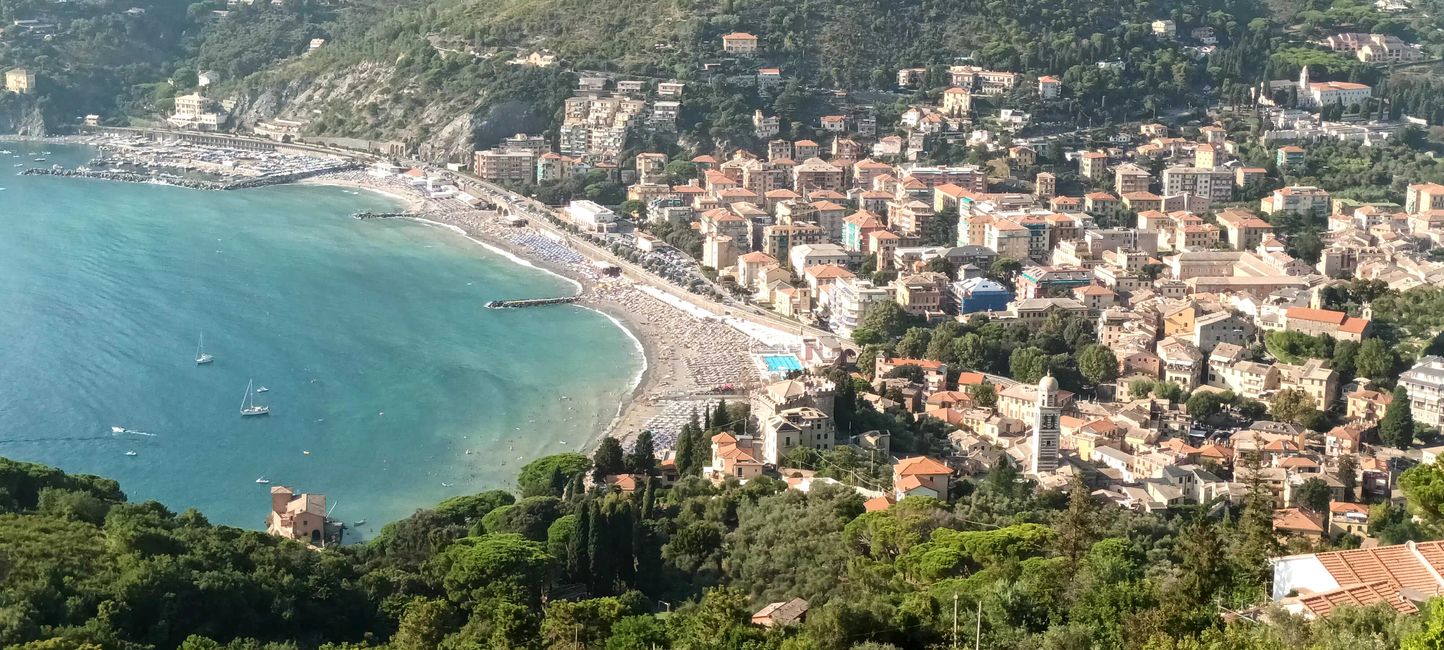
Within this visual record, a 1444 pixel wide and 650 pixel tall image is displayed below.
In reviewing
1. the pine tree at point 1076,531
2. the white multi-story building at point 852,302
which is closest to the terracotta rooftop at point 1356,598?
the pine tree at point 1076,531

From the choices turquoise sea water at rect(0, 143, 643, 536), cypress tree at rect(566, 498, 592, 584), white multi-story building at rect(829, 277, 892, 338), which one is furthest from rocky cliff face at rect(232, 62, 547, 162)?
cypress tree at rect(566, 498, 592, 584)

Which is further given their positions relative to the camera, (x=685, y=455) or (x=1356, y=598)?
(x=685, y=455)

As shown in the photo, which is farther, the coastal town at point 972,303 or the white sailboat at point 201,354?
the white sailboat at point 201,354

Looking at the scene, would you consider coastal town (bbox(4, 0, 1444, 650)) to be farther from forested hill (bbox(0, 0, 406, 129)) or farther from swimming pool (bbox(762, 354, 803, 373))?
forested hill (bbox(0, 0, 406, 129))

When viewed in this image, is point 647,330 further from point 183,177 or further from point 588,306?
point 183,177

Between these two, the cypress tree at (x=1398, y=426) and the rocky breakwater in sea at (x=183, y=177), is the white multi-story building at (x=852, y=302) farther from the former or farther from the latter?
the rocky breakwater in sea at (x=183, y=177)

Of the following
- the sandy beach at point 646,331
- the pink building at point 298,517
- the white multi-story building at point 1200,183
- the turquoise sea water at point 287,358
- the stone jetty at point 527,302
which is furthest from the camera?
the white multi-story building at point 1200,183

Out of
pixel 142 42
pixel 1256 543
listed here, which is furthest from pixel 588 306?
pixel 142 42
